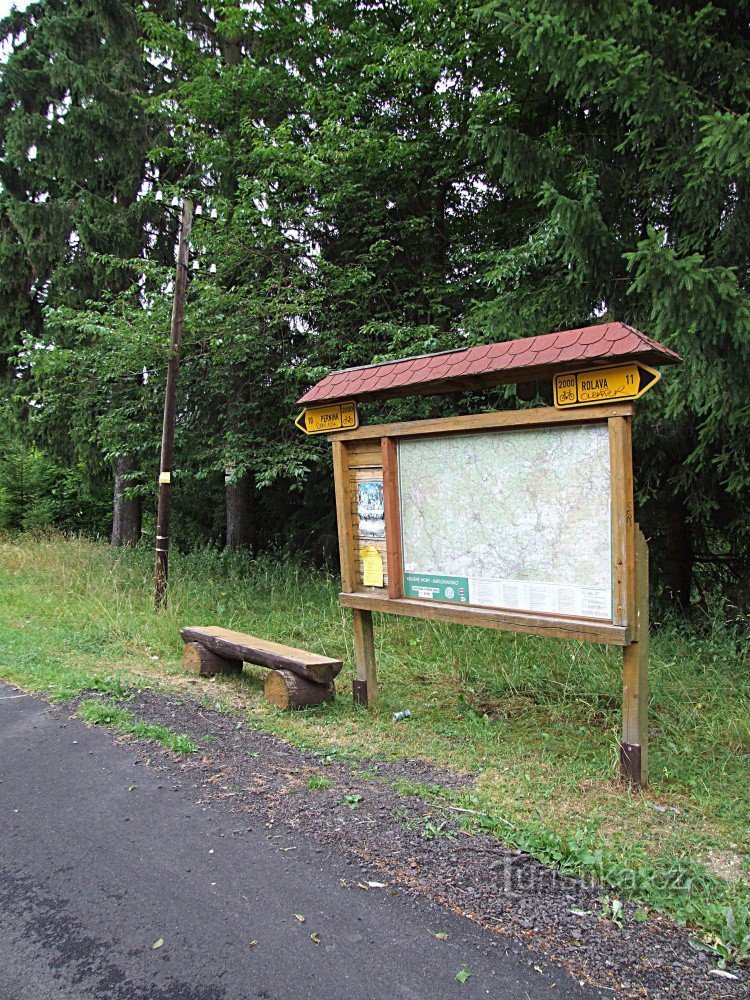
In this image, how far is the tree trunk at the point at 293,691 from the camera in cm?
520

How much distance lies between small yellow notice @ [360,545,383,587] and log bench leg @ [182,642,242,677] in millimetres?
1887

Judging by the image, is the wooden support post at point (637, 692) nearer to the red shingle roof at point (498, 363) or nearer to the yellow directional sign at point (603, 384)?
the yellow directional sign at point (603, 384)

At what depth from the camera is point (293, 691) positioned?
519 cm

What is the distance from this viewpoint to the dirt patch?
7.95 feet

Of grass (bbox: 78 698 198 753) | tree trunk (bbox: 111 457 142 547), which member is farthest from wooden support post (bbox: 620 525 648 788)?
tree trunk (bbox: 111 457 142 547)

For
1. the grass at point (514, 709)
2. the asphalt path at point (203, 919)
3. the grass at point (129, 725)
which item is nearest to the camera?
the asphalt path at point (203, 919)

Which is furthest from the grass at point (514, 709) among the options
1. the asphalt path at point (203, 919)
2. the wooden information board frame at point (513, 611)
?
the asphalt path at point (203, 919)

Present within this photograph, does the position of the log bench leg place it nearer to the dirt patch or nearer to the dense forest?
the dirt patch

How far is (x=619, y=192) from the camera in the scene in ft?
22.6

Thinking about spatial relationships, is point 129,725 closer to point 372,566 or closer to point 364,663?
point 364,663

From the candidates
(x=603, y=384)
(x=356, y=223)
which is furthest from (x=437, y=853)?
(x=356, y=223)

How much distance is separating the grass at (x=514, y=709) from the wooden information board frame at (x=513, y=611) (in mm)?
436

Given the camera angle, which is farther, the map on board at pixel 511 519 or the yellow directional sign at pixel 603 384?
the map on board at pixel 511 519

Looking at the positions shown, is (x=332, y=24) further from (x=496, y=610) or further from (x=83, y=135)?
(x=496, y=610)
